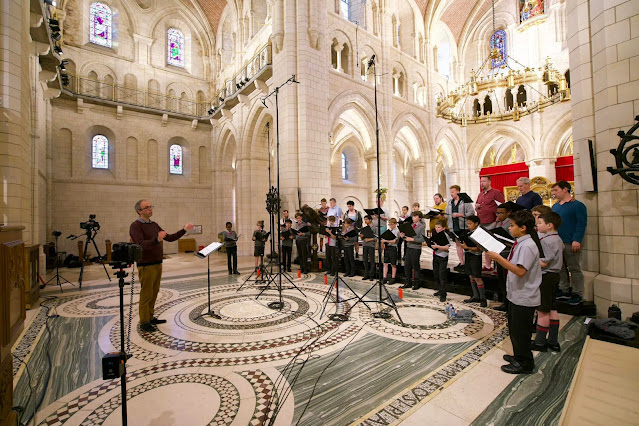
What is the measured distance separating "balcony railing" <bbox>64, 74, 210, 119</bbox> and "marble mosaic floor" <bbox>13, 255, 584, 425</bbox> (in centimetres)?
1261

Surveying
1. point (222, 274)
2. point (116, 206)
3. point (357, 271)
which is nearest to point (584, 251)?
point (357, 271)

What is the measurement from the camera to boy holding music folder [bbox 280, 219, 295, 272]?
27.0ft

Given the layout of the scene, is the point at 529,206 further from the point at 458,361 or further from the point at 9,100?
the point at 9,100

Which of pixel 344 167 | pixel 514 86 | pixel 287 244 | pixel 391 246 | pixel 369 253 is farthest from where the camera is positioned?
pixel 344 167

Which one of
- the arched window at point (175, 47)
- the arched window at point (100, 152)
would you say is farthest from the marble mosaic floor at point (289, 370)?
the arched window at point (175, 47)

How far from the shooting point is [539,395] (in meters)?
2.36

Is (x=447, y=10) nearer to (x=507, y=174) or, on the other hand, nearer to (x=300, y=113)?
(x=507, y=174)

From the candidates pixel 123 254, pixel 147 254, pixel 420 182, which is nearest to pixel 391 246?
pixel 147 254

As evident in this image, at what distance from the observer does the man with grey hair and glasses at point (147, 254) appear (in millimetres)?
3936

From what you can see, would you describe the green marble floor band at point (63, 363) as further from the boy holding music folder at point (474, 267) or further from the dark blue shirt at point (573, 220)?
the dark blue shirt at point (573, 220)

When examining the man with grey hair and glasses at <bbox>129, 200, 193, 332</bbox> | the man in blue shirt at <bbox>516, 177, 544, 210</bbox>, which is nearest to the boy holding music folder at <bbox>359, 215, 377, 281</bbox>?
the man in blue shirt at <bbox>516, 177, 544, 210</bbox>

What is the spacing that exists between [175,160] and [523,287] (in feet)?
55.6

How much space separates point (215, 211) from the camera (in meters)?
16.2

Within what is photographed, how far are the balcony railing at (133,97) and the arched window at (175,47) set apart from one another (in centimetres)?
226
